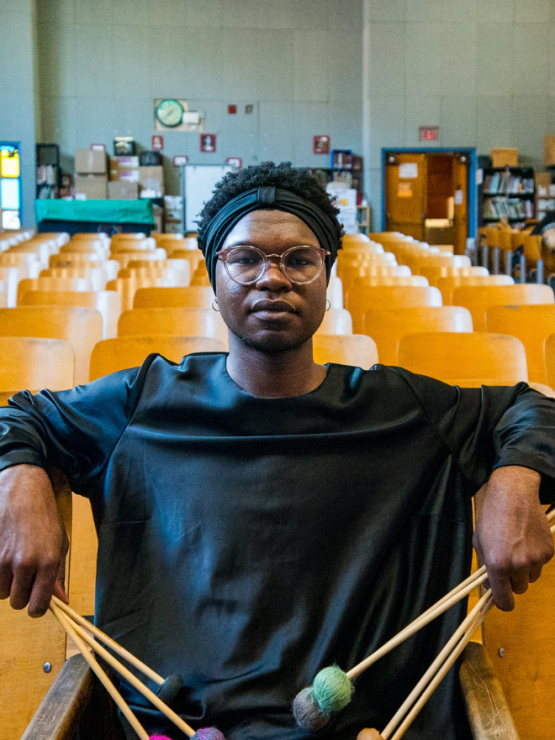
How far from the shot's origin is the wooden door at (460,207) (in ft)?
43.9

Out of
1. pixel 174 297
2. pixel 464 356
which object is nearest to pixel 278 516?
pixel 464 356

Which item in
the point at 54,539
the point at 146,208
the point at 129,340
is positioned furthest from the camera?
the point at 146,208

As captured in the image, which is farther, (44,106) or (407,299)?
(44,106)

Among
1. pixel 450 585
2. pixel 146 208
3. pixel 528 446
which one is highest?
pixel 146 208

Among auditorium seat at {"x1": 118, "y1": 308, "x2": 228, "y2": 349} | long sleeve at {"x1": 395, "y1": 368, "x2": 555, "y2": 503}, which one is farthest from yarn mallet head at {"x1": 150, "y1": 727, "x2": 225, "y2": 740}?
auditorium seat at {"x1": 118, "y1": 308, "x2": 228, "y2": 349}

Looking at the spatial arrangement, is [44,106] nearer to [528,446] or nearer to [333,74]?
[333,74]

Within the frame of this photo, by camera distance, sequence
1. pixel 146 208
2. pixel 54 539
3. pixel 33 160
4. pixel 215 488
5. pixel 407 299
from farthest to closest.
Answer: pixel 33 160 → pixel 146 208 → pixel 407 299 → pixel 215 488 → pixel 54 539

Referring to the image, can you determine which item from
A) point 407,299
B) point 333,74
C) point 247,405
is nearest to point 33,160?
point 333,74

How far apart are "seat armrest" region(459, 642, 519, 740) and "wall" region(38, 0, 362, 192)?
11959mm

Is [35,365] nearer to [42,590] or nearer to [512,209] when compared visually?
[42,590]

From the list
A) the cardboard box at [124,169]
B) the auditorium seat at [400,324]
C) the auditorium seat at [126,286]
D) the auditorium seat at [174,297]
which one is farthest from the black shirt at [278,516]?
the cardboard box at [124,169]

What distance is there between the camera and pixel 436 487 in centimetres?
123

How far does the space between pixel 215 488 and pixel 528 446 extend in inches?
19.0

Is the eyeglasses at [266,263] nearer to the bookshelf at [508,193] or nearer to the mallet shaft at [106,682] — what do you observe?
the mallet shaft at [106,682]
